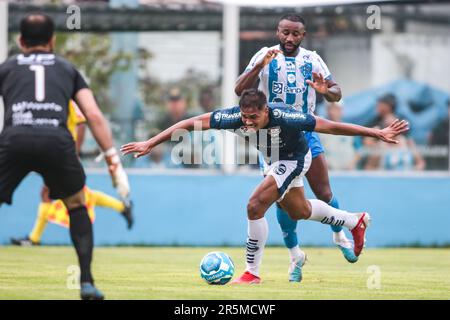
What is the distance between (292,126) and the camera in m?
10.6

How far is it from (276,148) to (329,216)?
3.48ft

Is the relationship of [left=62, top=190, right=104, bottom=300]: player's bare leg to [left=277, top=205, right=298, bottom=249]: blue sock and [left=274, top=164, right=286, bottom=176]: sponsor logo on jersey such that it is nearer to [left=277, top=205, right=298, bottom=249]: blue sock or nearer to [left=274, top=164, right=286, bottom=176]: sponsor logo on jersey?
[left=274, top=164, right=286, bottom=176]: sponsor logo on jersey

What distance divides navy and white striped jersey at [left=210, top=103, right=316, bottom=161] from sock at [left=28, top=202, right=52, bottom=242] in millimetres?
6791

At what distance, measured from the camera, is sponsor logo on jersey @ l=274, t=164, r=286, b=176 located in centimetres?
1097

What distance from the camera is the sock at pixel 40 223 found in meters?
17.2

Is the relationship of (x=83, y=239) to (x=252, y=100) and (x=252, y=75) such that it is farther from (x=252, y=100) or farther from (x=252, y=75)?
(x=252, y=75)

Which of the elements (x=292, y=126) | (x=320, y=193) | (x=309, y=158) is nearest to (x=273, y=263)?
(x=320, y=193)

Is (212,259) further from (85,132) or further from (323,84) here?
(85,132)

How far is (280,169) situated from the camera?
1100 centimetres

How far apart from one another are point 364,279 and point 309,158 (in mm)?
1399

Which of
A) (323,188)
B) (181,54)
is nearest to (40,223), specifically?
(181,54)

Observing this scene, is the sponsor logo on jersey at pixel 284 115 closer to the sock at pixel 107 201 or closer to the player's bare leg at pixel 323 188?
the player's bare leg at pixel 323 188

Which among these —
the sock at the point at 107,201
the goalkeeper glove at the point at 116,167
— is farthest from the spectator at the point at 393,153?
the goalkeeper glove at the point at 116,167

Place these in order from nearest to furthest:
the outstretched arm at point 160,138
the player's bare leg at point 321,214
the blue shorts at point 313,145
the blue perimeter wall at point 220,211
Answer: the outstretched arm at point 160,138, the player's bare leg at point 321,214, the blue shorts at point 313,145, the blue perimeter wall at point 220,211
